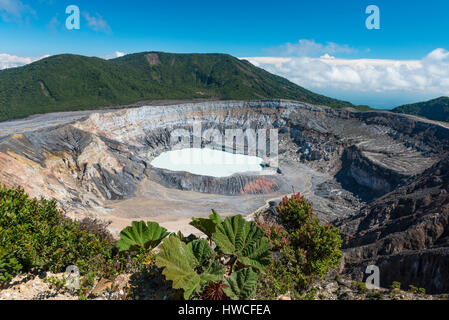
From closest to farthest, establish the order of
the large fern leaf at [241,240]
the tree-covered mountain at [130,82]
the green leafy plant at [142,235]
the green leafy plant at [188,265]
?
the green leafy plant at [188,265]
the large fern leaf at [241,240]
the green leafy plant at [142,235]
the tree-covered mountain at [130,82]

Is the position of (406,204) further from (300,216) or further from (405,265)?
(300,216)

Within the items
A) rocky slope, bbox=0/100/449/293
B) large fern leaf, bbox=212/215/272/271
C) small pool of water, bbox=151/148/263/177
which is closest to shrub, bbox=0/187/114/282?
large fern leaf, bbox=212/215/272/271

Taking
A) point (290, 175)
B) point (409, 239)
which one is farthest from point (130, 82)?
point (409, 239)

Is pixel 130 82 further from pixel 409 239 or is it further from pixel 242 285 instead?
pixel 242 285

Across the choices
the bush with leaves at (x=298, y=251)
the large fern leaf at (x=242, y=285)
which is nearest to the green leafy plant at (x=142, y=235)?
the large fern leaf at (x=242, y=285)

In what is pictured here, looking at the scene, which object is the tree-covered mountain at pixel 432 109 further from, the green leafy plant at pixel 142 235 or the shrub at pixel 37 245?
the shrub at pixel 37 245
